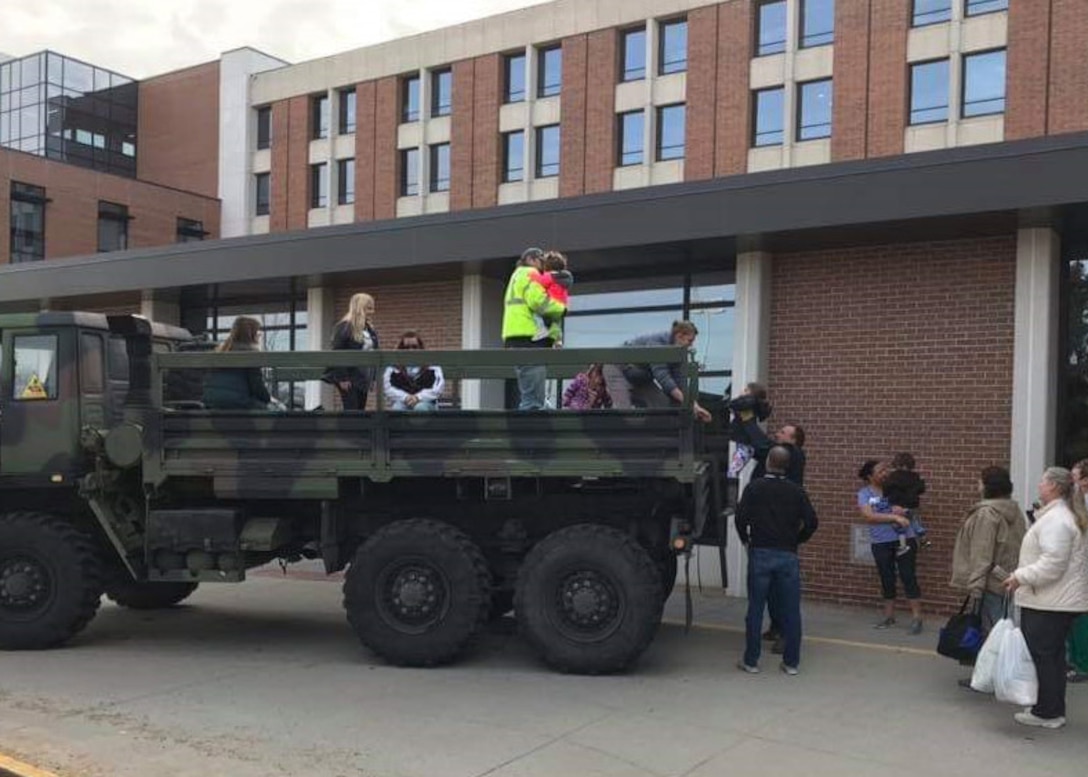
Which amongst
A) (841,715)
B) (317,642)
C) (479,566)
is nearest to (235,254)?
(317,642)

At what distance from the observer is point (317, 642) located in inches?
306

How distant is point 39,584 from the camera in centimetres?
721

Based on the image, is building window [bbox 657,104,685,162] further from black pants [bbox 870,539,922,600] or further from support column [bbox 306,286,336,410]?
black pants [bbox 870,539,922,600]

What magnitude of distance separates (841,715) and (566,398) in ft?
10.4

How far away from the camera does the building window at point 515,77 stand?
124 ft

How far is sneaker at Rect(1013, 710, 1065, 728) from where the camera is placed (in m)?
5.59

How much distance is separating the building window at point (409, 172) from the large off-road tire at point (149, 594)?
105 ft

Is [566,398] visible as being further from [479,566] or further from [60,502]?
[60,502]

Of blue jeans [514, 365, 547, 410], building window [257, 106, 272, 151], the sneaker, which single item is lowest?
the sneaker

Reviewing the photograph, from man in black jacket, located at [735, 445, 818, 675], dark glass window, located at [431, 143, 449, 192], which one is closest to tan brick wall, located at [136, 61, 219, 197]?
dark glass window, located at [431, 143, 449, 192]

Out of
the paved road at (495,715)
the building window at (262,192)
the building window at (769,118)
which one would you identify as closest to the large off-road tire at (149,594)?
the paved road at (495,715)

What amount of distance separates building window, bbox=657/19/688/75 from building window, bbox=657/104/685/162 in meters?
1.42

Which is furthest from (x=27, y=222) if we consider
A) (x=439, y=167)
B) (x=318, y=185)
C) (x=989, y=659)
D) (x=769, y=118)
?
(x=989, y=659)

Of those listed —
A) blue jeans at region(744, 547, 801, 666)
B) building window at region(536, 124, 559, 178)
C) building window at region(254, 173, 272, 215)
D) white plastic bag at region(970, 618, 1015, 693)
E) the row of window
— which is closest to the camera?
white plastic bag at region(970, 618, 1015, 693)
